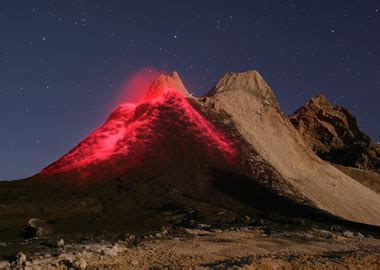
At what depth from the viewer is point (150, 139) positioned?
35.0m

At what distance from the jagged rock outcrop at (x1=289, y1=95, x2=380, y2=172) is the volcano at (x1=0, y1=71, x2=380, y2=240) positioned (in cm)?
2065

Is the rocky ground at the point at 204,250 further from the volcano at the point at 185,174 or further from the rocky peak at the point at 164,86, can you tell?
Answer: the rocky peak at the point at 164,86

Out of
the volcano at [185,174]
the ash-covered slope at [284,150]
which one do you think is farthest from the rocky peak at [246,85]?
the volcano at [185,174]

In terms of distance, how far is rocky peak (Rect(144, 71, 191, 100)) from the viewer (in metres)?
42.5

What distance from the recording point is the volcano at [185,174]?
24.8 meters

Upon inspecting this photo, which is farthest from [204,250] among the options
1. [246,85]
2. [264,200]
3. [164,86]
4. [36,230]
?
[246,85]

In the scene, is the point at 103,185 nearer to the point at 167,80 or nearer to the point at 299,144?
the point at 167,80

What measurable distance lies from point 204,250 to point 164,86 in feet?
94.2

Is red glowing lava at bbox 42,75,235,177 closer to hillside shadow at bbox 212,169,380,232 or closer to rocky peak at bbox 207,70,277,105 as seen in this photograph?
hillside shadow at bbox 212,169,380,232

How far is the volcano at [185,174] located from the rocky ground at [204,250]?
3.21 metres

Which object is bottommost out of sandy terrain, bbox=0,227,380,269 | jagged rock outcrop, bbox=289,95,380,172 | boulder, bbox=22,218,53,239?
sandy terrain, bbox=0,227,380,269

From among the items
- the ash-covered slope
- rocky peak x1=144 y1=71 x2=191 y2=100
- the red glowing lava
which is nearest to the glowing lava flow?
the red glowing lava

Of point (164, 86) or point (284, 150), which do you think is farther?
point (164, 86)

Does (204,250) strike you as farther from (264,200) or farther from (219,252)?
(264,200)
